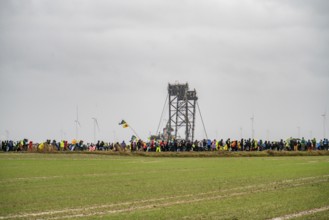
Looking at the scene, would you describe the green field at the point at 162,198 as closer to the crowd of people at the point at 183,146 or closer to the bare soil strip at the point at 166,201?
the bare soil strip at the point at 166,201

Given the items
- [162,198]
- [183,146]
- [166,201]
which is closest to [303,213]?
[166,201]

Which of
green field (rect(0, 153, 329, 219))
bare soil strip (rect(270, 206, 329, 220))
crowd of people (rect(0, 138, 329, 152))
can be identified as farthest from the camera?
crowd of people (rect(0, 138, 329, 152))

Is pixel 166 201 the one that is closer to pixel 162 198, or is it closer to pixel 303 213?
pixel 162 198

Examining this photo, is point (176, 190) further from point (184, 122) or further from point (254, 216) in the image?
point (184, 122)

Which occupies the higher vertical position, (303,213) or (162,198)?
(162,198)

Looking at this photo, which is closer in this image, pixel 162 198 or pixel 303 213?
pixel 303 213

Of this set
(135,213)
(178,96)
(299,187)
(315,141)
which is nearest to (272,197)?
(299,187)

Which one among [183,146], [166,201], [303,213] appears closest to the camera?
[303,213]

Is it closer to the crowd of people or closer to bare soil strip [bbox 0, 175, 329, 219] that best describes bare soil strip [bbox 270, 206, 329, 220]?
bare soil strip [bbox 0, 175, 329, 219]

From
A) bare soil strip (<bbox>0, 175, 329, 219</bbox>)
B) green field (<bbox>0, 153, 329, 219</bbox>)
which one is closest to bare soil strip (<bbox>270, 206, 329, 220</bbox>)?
green field (<bbox>0, 153, 329, 219</bbox>)

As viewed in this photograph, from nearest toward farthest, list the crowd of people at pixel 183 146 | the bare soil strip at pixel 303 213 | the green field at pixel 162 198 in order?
the bare soil strip at pixel 303 213
the green field at pixel 162 198
the crowd of people at pixel 183 146

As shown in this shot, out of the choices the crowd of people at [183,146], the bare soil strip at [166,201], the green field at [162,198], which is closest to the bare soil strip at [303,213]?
the green field at [162,198]

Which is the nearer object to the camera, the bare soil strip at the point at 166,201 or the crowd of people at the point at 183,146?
the bare soil strip at the point at 166,201

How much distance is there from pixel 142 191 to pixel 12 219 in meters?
7.98
